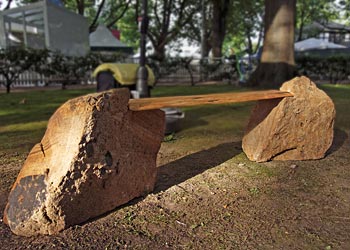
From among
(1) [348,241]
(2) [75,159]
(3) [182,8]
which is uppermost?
(3) [182,8]

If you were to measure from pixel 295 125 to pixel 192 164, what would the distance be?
116 cm

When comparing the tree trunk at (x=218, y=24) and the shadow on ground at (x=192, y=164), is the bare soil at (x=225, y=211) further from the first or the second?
the tree trunk at (x=218, y=24)

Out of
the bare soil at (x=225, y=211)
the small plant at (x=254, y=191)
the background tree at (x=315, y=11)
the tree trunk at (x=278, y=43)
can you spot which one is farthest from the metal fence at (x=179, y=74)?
the background tree at (x=315, y=11)

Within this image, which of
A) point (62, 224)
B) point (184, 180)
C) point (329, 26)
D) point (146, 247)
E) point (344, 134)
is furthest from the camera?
point (329, 26)

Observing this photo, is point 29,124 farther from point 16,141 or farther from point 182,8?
point 182,8

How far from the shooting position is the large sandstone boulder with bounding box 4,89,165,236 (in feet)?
7.06

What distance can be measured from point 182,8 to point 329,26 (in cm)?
2802

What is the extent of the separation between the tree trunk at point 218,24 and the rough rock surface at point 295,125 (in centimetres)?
1978

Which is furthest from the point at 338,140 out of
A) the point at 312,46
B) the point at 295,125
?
the point at 312,46

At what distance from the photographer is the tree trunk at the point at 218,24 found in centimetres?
2325

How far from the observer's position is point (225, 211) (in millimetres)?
2543

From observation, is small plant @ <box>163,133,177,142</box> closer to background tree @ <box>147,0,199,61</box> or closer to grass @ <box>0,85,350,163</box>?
grass @ <box>0,85,350,163</box>

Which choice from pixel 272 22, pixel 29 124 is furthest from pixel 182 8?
pixel 29 124

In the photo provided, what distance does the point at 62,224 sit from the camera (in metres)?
2.20
